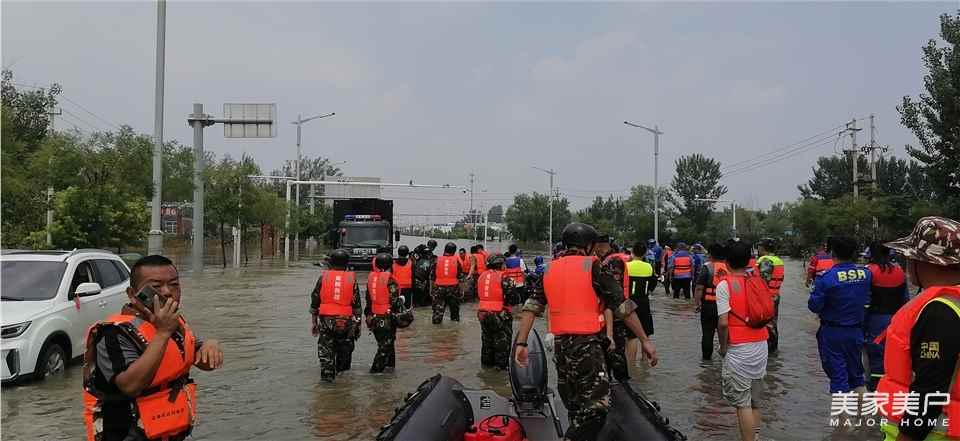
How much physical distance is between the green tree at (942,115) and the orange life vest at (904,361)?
21.6 m

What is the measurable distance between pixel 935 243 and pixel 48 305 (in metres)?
8.85

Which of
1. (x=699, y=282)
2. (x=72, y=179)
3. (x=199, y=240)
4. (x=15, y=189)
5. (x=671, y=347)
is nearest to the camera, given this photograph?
(x=699, y=282)

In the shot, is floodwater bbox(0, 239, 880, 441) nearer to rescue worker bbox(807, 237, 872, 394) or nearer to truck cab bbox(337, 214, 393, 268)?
rescue worker bbox(807, 237, 872, 394)

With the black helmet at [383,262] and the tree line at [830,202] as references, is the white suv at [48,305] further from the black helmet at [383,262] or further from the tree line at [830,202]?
the tree line at [830,202]

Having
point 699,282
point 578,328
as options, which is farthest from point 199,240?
point 578,328

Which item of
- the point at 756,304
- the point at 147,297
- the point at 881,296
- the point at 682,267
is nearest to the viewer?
the point at 147,297

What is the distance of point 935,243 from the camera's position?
2.67 m

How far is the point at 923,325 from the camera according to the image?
8.13 feet

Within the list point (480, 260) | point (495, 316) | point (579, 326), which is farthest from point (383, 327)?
point (480, 260)

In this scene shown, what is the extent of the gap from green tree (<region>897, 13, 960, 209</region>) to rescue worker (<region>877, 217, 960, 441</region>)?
70.4 ft

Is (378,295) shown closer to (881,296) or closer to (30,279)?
(30,279)

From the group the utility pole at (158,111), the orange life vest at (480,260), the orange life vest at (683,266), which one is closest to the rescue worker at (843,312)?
the orange life vest at (480,260)

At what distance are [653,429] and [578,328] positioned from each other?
34.2 inches

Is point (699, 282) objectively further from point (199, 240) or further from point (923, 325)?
point (199, 240)
